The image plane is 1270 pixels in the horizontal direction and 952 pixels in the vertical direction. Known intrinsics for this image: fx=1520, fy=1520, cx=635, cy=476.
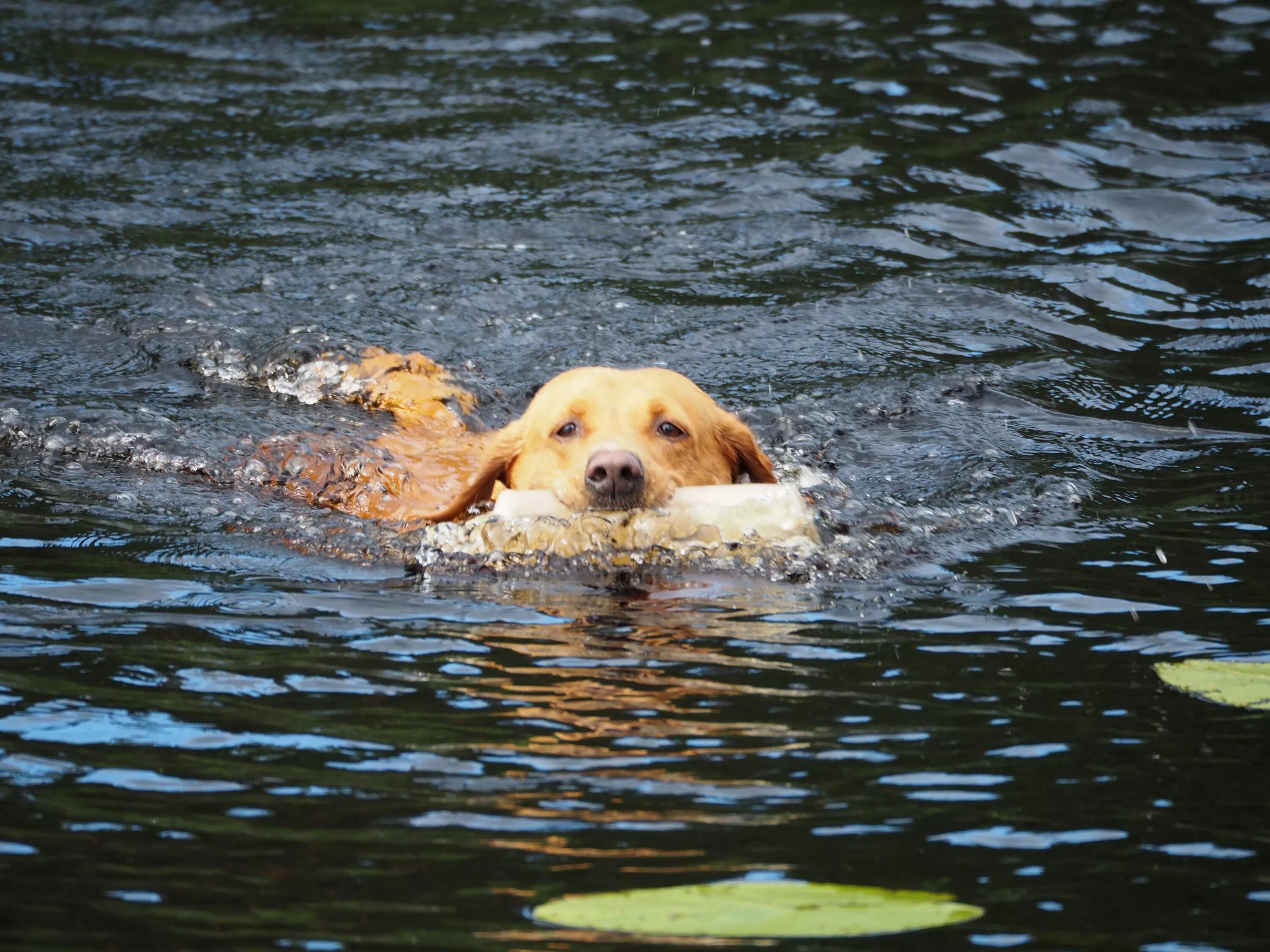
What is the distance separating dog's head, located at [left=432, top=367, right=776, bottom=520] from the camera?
5551 mm

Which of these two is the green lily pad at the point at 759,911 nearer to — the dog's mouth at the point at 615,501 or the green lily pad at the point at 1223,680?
the green lily pad at the point at 1223,680

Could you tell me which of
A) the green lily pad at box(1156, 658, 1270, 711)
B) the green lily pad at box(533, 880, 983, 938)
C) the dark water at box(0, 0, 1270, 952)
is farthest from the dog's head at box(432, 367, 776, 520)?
the green lily pad at box(533, 880, 983, 938)

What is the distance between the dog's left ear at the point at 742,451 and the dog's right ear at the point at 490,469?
824 millimetres

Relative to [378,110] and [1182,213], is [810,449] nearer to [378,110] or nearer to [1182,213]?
[1182,213]

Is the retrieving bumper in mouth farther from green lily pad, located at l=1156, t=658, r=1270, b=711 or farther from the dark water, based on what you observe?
green lily pad, located at l=1156, t=658, r=1270, b=711

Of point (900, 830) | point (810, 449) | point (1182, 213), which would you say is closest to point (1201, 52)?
point (1182, 213)

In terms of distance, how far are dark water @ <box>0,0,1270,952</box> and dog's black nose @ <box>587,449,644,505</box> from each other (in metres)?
0.33

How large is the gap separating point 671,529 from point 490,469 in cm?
112

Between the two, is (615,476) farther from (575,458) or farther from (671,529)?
(575,458)

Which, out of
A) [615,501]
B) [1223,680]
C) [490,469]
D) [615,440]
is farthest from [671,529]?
[1223,680]

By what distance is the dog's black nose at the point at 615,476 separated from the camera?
523 cm

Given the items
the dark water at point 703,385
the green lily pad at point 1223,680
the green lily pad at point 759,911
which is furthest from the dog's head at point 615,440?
the green lily pad at point 759,911

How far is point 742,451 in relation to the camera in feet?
20.9

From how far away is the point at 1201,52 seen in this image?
43.9 feet
